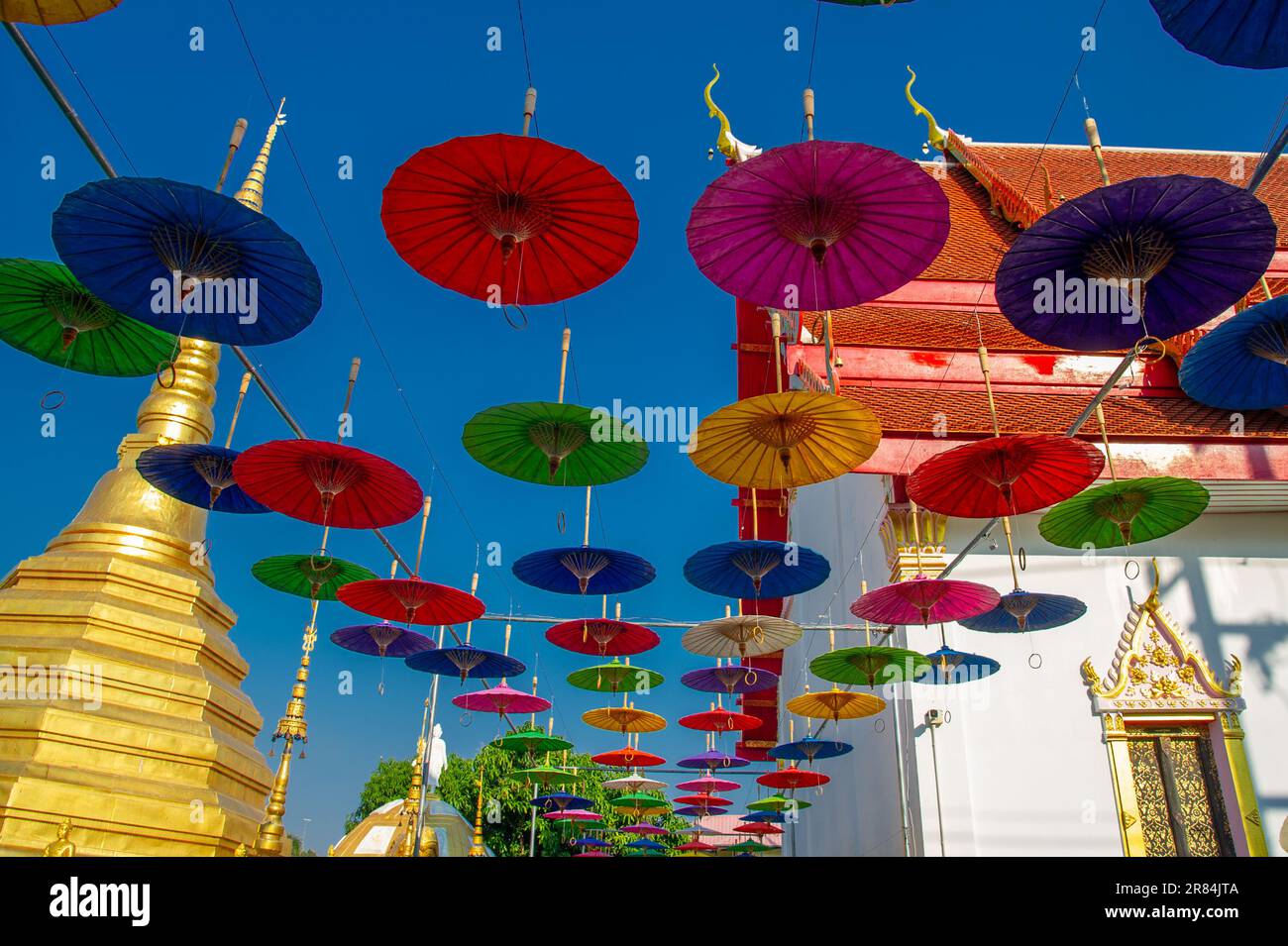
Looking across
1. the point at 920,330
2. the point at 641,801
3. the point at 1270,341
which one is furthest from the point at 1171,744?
the point at 641,801

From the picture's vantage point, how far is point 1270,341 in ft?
22.2

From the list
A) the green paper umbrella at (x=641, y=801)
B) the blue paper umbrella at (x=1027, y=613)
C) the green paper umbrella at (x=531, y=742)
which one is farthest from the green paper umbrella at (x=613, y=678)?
the green paper umbrella at (x=641, y=801)

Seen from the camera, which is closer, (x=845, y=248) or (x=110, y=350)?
(x=845, y=248)

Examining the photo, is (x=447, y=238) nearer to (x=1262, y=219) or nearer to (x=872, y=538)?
(x=1262, y=219)

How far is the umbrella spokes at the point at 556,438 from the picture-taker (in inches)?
302

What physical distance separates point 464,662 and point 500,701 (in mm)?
2267

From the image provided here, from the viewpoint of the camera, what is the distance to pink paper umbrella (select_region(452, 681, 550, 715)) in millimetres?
14969

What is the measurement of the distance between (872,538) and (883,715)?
3052 mm

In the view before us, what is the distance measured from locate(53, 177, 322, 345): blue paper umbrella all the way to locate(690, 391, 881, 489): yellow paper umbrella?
344cm

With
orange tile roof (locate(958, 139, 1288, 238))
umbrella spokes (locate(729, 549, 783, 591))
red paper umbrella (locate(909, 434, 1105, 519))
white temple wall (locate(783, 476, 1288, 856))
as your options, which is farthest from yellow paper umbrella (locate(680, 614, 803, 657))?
orange tile roof (locate(958, 139, 1288, 238))

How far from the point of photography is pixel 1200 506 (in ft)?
27.5

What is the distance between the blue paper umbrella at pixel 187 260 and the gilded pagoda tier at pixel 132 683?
2.69m

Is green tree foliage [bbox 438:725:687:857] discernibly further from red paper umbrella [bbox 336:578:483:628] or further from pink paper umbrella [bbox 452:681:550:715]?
red paper umbrella [bbox 336:578:483:628]
